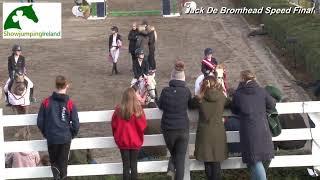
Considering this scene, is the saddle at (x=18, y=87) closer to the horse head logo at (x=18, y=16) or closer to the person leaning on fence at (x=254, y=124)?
the horse head logo at (x=18, y=16)

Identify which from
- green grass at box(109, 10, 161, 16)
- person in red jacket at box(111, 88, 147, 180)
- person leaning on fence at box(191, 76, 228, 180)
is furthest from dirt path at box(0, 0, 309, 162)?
person leaning on fence at box(191, 76, 228, 180)

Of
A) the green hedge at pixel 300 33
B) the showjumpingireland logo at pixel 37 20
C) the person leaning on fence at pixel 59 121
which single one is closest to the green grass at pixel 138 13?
the green hedge at pixel 300 33

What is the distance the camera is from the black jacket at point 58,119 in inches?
325

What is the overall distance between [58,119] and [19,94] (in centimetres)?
457

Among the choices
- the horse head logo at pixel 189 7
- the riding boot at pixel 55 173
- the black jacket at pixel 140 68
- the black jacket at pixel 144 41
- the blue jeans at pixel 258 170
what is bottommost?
the riding boot at pixel 55 173

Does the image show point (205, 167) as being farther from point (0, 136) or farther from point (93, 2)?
point (93, 2)

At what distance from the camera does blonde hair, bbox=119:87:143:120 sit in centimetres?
814

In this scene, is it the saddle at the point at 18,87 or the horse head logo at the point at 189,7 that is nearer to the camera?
the saddle at the point at 18,87

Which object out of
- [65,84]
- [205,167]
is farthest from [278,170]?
[65,84]

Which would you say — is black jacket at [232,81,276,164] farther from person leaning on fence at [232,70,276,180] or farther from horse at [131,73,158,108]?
horse at [131,73,158,108]

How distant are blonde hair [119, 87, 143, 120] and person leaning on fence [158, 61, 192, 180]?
36 cm

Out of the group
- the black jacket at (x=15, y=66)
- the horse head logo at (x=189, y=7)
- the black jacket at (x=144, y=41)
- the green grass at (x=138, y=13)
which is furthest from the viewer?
the horse head logo at (x=189, y=7)

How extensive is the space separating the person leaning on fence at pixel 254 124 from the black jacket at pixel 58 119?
2.10 metres

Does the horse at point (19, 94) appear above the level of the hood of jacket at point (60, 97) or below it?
below
